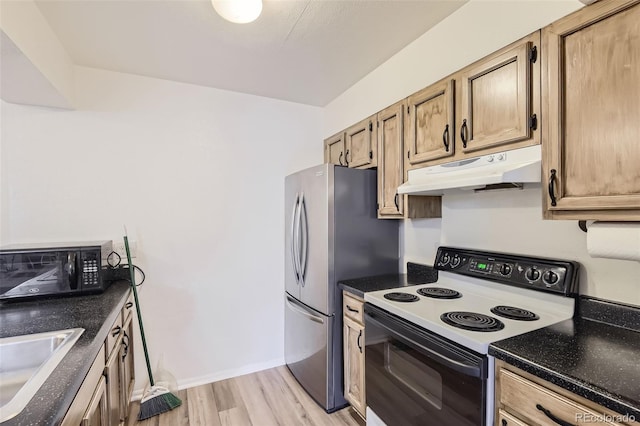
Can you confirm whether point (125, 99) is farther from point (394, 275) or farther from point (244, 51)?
point (394, 275)

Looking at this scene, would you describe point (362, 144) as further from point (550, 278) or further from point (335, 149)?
point (550, 278)

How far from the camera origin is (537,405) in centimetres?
100

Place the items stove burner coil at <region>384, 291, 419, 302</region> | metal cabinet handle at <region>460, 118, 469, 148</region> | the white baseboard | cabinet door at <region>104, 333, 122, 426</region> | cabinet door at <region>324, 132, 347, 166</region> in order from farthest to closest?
1. cabinet door at <region>324, 132, 347, 166</region>
2. the white baseboard
3. stove burner coil at <region>384, 291, 419, 302</region>
4. metal cabinet handle at <region>460, 118, 469, 148</region>
5. cabinet door at <region>104, 333, 122, 426</region>

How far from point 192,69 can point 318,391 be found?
8.38 feet

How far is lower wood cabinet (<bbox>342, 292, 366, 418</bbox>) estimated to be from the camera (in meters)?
1.97

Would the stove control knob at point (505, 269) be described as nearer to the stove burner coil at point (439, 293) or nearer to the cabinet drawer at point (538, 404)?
the stove burner coil at point (439, 293)

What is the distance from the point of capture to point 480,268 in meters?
1.77

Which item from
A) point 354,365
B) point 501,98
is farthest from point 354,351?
point 501,98

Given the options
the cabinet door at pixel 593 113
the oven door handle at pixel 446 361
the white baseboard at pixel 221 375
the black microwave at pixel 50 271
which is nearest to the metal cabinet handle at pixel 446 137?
the cabinet door at pixel 593 113

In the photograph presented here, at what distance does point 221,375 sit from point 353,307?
1.45 metres

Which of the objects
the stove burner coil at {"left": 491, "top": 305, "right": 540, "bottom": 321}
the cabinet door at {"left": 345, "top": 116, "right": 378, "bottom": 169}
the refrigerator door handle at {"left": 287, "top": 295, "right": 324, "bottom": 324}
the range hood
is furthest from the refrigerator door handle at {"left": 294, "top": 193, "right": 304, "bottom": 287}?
the stove burner coil at {"left": 491, "top": 305, "right": 540, "bottom": 321}

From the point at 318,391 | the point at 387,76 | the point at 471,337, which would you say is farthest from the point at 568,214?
the point at 318,391

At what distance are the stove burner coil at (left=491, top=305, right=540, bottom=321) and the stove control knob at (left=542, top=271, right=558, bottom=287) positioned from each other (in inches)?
6.4

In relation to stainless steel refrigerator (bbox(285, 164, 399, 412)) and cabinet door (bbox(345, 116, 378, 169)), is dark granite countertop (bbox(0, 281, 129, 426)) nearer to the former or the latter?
stainless steel refrigerator (bbox(285, 164, 399, 412))
